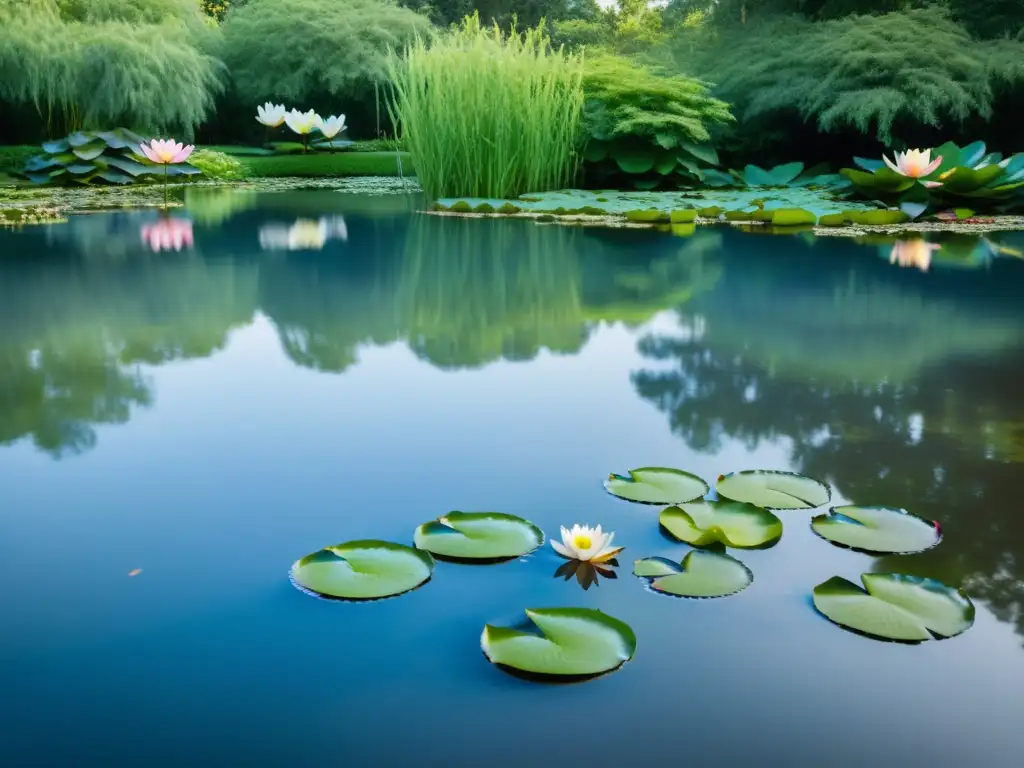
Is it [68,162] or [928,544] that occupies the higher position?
[68,162]

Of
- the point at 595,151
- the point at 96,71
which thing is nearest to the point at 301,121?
the point at 96,71

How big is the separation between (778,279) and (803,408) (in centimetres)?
141

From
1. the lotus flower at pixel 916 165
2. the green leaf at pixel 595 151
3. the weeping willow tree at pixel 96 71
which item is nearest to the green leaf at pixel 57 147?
the weeping willow tree at pixel 96 71

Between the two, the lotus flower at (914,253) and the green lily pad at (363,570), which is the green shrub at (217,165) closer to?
the lotus flower at (914,253)

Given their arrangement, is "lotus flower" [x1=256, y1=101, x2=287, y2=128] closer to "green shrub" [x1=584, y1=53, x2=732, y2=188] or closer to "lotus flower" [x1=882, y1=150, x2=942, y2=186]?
"green shrub" [x1=584, y1=53, x2=732, y2=188]

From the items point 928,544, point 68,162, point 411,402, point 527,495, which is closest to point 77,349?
point 411,402

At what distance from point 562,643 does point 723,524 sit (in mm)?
312

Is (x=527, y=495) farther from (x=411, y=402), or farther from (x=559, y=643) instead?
(x=411, y=402)

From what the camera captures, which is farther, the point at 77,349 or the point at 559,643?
the point at 77,349

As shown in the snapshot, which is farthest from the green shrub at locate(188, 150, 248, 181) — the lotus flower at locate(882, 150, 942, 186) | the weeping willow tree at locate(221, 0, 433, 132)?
the lotus flower at locate(882, 150, 942, 186)

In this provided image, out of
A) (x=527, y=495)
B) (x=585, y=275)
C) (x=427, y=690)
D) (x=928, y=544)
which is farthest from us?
(x=585, y=275)

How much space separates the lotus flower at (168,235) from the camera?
3574 millimetres

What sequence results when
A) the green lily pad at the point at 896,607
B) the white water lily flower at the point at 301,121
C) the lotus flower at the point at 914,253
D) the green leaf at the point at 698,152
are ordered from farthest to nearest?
the white water lily flower at the point at 301,121 < the green leaf at the point at 698,152 < the lotus flower at the point at 914,253 < the green lily pad at the point at 896,607

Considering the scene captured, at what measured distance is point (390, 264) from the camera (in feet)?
10.4
